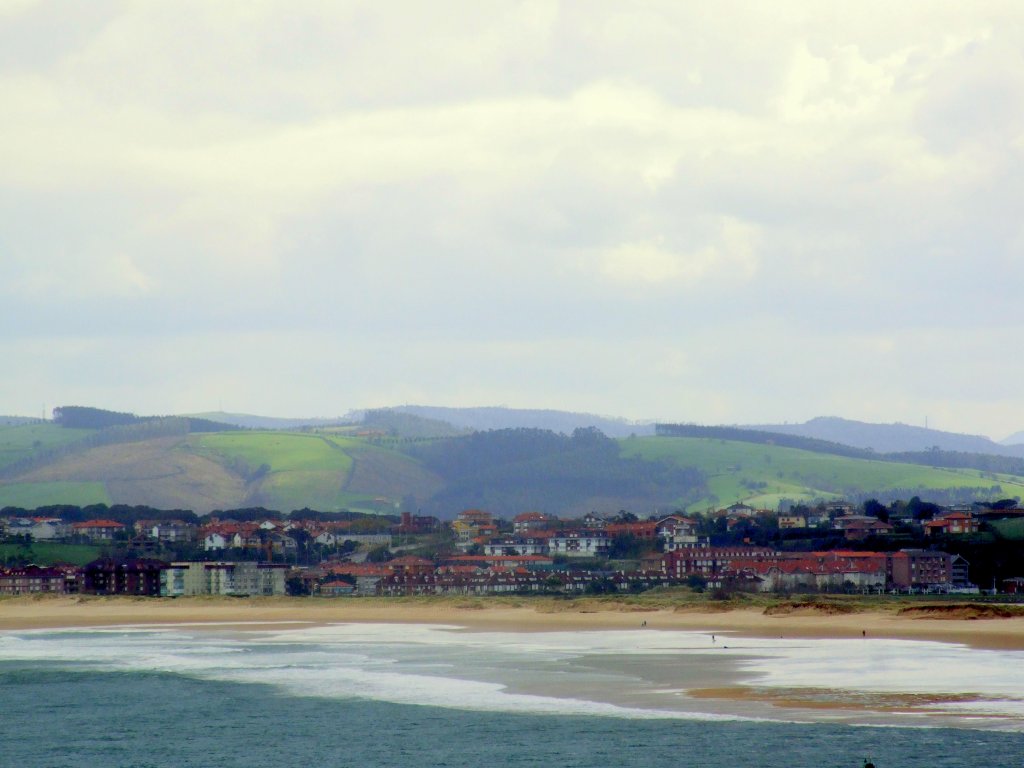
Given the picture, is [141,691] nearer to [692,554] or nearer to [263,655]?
[263,655]

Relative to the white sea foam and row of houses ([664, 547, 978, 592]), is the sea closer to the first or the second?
the white sea foam

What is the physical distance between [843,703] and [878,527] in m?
103

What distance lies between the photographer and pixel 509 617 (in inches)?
3652

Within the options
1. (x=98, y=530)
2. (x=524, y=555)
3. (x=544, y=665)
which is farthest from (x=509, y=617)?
(x=98, y=530)

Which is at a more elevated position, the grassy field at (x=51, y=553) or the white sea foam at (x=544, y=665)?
the grassy field at (x=51, y=553)

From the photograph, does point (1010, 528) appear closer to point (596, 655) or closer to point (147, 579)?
point (147, 579)

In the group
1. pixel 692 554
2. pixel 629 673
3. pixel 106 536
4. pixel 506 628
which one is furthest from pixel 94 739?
pixel 106 536

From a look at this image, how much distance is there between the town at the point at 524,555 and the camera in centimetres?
11394

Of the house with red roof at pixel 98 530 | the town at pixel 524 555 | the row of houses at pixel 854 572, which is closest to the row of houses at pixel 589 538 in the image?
the town at pixel 524 555

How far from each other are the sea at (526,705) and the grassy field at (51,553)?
262ft

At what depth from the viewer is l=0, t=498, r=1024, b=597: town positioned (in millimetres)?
113938

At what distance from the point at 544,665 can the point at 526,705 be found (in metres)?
12.3

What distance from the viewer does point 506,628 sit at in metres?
83.4

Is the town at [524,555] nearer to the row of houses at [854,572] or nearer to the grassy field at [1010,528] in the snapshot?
the row of houses at [854,572]
